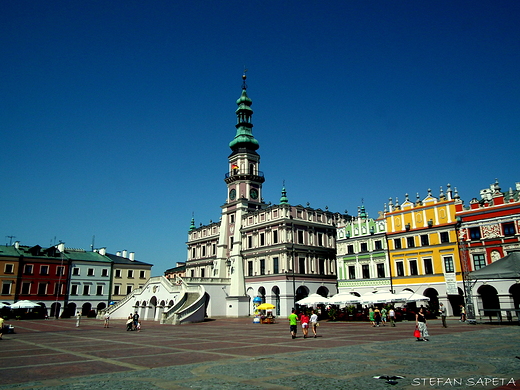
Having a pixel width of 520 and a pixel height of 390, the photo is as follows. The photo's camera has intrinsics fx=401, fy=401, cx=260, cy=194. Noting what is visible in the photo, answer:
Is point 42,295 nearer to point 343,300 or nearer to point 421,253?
point 343,300

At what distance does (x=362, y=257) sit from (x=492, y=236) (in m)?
15.8

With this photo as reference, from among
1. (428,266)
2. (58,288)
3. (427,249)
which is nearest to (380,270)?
(428,266)

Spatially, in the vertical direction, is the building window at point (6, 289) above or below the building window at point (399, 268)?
below

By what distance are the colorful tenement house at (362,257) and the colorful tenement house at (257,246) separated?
15.5ft

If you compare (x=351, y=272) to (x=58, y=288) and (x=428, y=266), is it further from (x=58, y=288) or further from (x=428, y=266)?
(x=58, y=288)

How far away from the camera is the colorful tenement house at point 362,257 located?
4991 centimetres

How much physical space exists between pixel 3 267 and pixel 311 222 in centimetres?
5047

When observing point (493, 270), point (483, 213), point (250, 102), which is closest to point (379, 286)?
point (483, 213)

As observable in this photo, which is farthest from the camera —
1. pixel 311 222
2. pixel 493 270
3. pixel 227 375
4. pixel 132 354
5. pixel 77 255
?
pixel 77 255

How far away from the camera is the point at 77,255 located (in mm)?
75688

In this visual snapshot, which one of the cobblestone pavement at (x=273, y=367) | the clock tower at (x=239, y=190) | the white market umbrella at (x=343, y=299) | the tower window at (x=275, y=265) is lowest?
the cobblestone pavement at (x=273, y=367)

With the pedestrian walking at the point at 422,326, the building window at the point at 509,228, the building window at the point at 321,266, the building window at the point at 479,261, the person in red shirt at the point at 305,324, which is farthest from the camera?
the building window at the point at 321,266

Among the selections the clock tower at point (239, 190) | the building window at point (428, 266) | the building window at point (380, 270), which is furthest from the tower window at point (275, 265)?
the building window at point (428, 266)

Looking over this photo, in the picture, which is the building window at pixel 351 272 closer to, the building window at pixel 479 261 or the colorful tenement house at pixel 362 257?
the colorful tenement house at pixel 362 257
